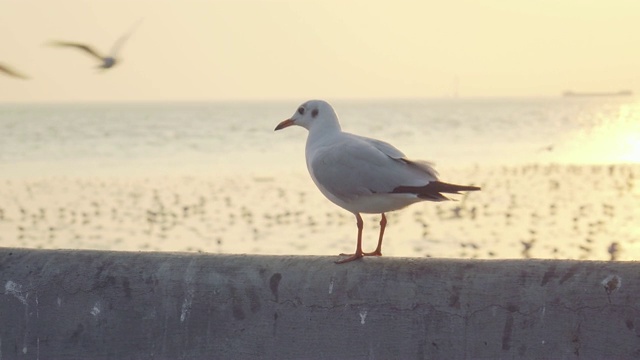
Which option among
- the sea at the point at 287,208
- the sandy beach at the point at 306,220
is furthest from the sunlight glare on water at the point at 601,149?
the sandy beach at the point at 306,220

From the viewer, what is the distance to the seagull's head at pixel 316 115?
17.8 ft

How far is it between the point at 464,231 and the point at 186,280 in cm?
930

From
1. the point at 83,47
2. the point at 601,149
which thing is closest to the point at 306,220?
the point at 83,47

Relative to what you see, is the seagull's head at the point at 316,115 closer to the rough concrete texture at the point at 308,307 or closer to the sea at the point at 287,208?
the rough concrete texture at the point at 308,307


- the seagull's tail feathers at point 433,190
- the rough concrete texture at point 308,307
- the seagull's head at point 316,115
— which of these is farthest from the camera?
the seagull's head at point 316,115

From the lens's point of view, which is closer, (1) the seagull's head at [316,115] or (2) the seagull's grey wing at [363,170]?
(2) the seagull's grey wing at [363,170]

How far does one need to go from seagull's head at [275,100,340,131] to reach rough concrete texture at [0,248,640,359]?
1.17 metres

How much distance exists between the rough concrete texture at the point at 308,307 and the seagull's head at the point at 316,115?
1170mm

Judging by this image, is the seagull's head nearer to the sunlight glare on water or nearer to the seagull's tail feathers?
the seagull's tail feathers

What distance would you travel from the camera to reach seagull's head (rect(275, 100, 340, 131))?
5.43 metres

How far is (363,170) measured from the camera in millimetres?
4992

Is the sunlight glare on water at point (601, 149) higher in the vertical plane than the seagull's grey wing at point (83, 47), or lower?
lower

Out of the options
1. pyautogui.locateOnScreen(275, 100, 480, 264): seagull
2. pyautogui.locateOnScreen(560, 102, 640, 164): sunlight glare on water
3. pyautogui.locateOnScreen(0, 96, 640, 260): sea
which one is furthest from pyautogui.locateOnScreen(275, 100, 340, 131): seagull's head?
pyautogui.locateOnScreen(560, 102, 640, 164): sunlight glare on water

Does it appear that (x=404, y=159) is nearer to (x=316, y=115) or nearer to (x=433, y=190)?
(x=433, y=190)
